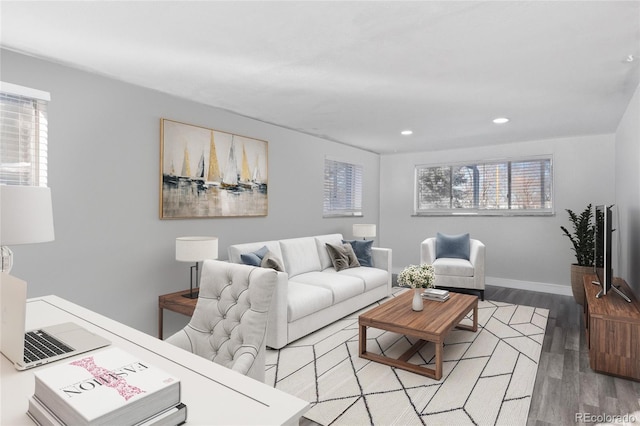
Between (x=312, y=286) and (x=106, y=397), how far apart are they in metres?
3.02

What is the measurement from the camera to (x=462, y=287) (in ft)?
16.1

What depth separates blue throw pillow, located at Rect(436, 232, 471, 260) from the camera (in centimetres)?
530

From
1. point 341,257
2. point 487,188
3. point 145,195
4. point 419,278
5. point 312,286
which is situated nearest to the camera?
point 419,278

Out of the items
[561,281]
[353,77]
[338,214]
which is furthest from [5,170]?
[561,281]

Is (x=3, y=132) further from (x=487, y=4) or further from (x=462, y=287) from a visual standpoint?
(x=462, y=287)

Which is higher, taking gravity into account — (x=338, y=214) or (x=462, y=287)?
(x=338, y=214)

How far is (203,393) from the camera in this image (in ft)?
3.06

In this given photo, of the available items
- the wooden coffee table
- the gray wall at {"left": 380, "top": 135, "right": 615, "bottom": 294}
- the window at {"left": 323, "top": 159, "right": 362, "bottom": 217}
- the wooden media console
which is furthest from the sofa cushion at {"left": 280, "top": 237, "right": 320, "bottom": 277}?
the wooden media console

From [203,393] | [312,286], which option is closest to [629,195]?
[312,286]

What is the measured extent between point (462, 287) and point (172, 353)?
4509mm

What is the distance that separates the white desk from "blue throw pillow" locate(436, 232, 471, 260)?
483cm

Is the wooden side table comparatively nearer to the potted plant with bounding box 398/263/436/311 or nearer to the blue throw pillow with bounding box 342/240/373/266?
the potted plant with bounding box 398/263/436/311

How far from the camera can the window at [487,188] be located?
17.7ft

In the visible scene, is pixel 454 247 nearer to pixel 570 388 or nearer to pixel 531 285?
pixel 531 285
